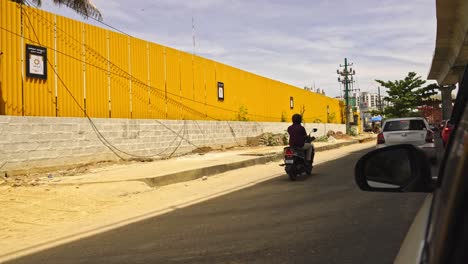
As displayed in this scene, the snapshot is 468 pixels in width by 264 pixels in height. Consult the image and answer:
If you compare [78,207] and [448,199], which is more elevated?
[448,199]

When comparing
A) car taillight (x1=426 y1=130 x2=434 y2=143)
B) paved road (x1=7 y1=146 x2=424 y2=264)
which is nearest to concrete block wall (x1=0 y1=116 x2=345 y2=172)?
paved road (x1=7 y1=146 x2=424 y2=264)

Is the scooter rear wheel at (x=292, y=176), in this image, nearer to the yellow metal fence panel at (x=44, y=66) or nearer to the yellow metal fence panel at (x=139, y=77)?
the yellow metal fence panel at (x=44, y=66)

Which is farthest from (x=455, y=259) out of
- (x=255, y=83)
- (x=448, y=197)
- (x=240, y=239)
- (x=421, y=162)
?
(x=255, y=83)

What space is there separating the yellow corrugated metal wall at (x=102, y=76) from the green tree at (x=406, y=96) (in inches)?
1635

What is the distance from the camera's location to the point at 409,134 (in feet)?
45.6

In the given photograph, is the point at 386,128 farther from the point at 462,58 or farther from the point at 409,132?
the point at 462,58

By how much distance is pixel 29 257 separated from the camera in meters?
5.16

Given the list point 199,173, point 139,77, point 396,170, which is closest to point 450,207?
point 396,170

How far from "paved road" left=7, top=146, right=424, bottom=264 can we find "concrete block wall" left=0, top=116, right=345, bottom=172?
6652mm

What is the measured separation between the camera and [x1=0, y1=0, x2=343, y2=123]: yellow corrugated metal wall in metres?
13.4

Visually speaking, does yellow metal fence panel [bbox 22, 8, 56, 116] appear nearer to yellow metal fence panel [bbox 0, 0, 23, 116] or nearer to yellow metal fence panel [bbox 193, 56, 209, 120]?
yellow metal fence panel [bbox 0, 0, 23, 116]

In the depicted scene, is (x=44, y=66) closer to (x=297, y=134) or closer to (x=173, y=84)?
(x=297, y=134)

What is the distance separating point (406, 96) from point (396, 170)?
218 ft

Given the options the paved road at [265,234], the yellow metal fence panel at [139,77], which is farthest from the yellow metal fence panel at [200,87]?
the paved road at [265,234]
